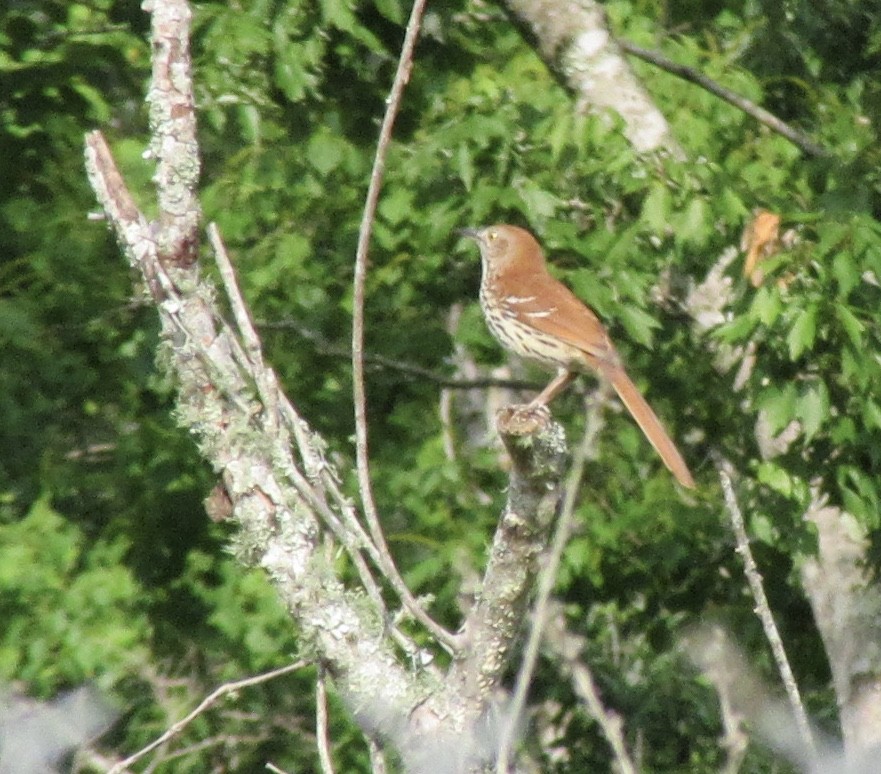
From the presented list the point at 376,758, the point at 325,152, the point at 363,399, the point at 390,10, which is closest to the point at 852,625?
the point at 325,152

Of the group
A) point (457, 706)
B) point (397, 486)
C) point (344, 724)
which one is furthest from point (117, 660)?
point (457, 706)

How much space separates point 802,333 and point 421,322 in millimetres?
2074

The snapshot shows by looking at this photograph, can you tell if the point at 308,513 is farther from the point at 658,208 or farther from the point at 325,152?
the point at 325,152

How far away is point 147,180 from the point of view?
5684 mm

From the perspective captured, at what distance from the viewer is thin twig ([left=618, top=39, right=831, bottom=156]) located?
18.9ft

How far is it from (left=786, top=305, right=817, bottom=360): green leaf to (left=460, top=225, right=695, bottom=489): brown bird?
17.2 inches

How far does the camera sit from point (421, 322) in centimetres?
629

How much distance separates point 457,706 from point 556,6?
121 inches

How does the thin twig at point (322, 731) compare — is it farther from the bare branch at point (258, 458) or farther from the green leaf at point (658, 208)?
the green leaf at point (658, 208)

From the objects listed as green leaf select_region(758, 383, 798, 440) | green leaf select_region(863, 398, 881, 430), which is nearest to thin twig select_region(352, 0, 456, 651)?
green leaf select_region(758, 383, 798, 440)

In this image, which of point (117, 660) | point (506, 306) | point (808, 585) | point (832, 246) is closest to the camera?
point (832, 246)

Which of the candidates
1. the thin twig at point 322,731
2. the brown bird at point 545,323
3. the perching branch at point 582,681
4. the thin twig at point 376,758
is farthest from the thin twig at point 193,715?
the brown bird at point 545,323

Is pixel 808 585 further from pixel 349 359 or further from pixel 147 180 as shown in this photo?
pixel 147 180

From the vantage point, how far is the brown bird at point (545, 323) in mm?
4777
